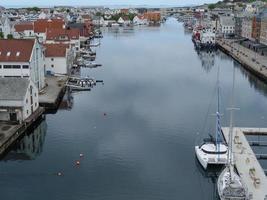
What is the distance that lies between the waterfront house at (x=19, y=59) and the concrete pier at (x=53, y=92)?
3.75 ft

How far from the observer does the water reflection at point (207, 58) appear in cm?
5489

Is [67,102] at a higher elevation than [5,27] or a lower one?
lower

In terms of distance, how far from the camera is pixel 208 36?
2908 inches

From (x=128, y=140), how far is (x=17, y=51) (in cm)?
1306

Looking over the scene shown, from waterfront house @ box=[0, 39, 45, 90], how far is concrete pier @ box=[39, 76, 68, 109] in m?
1.14

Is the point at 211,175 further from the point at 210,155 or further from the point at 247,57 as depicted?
the point at 247,57

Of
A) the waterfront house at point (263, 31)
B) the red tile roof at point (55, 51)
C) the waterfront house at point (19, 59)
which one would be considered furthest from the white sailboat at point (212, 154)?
the waterfront house at point (263, 31)

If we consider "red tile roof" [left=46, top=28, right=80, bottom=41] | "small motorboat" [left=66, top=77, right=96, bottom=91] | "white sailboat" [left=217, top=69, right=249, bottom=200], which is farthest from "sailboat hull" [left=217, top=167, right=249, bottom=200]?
"red tile roof" [left=46, top=28, right=80, bottom=41]

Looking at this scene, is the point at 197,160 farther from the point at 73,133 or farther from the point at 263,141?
the point at 73,133

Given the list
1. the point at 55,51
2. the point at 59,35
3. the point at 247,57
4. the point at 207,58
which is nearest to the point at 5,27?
the point at 59,35

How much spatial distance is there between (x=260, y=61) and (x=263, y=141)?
93.8 feet

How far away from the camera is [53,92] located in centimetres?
3550

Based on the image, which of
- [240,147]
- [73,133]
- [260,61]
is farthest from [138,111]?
[260,61]

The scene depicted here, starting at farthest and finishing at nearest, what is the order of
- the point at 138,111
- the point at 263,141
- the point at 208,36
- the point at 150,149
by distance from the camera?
1. the point at 208,36
2. the point at 138,111
3. the point at 263,141
4. the point at 150,149
